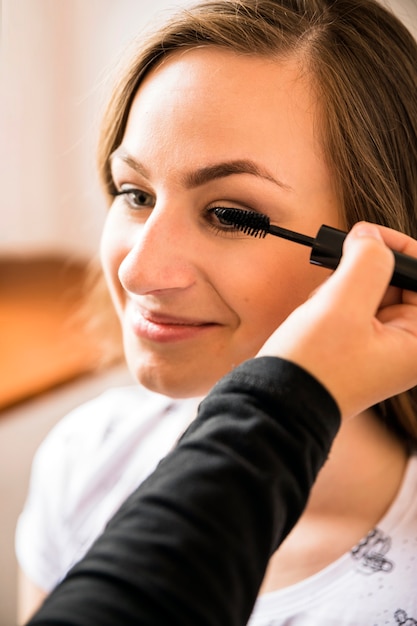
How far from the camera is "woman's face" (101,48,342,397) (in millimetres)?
622

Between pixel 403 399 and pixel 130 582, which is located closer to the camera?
pixel 130 582

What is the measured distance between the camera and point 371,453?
2.50 feet

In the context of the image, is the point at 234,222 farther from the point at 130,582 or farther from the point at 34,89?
the point at 34,89

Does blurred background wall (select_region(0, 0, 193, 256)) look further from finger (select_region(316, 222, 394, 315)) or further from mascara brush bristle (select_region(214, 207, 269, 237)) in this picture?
finger (select_region(316, 222, 394, 315))

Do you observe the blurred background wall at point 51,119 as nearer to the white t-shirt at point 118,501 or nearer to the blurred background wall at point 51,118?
the blurred background wall at point 51,118

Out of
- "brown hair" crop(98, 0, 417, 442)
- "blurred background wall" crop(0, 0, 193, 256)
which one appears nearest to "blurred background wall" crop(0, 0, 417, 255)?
"blurred background wall" crop(0, 0, 193, 256)

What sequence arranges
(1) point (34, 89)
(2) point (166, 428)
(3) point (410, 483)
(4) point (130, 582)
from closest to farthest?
(4) point (130, 582), (3) point (410, 483), (2) point (166, 428), (1) point (34, 89)

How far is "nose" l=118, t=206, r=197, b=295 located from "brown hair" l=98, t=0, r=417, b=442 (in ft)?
0.55

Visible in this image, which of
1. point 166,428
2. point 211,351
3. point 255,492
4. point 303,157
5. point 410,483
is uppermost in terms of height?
point 303,157

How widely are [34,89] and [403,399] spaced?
3.88ft

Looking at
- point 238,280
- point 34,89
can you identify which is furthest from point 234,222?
point 34,89

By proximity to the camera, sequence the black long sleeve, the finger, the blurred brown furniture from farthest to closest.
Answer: the blurred brown furniture
the finger
the black long sleeve

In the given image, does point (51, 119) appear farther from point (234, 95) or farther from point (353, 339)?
point (353, 339)

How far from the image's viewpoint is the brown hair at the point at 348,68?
66 centimetres
